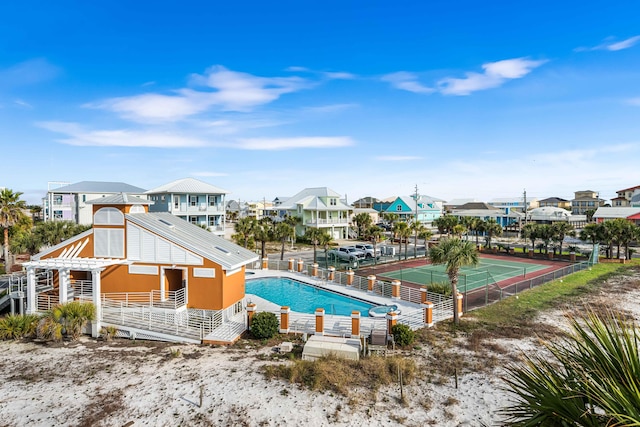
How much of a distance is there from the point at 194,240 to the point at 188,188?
1176 inches

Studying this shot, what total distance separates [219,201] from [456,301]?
38.6 m

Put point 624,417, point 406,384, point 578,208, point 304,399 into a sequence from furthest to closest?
point 578,208 → point 406,384 → point 304,399 → point 624,417

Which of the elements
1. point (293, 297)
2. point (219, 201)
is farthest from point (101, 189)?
point (293, 297)

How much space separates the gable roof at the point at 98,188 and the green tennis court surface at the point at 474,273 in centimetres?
4055

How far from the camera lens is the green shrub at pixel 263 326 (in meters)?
18.5

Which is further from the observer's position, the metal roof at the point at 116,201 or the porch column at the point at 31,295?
the metal roof at the point at 116,201

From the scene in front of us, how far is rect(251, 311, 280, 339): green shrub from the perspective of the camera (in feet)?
60.7

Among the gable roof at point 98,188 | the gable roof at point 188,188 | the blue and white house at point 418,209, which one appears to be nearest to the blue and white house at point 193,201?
the gable roof at point 188,188

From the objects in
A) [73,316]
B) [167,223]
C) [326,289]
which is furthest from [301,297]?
[73,316]

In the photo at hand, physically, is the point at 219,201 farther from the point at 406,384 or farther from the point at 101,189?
the point at 406,384

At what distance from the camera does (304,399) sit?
40.4ft

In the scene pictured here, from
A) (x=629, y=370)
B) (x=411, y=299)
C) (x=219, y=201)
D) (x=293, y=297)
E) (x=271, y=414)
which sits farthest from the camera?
(x=219, y=201)

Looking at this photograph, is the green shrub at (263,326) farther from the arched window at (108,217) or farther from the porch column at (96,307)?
the arched window at (108,217)

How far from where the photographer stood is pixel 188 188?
49.2m
